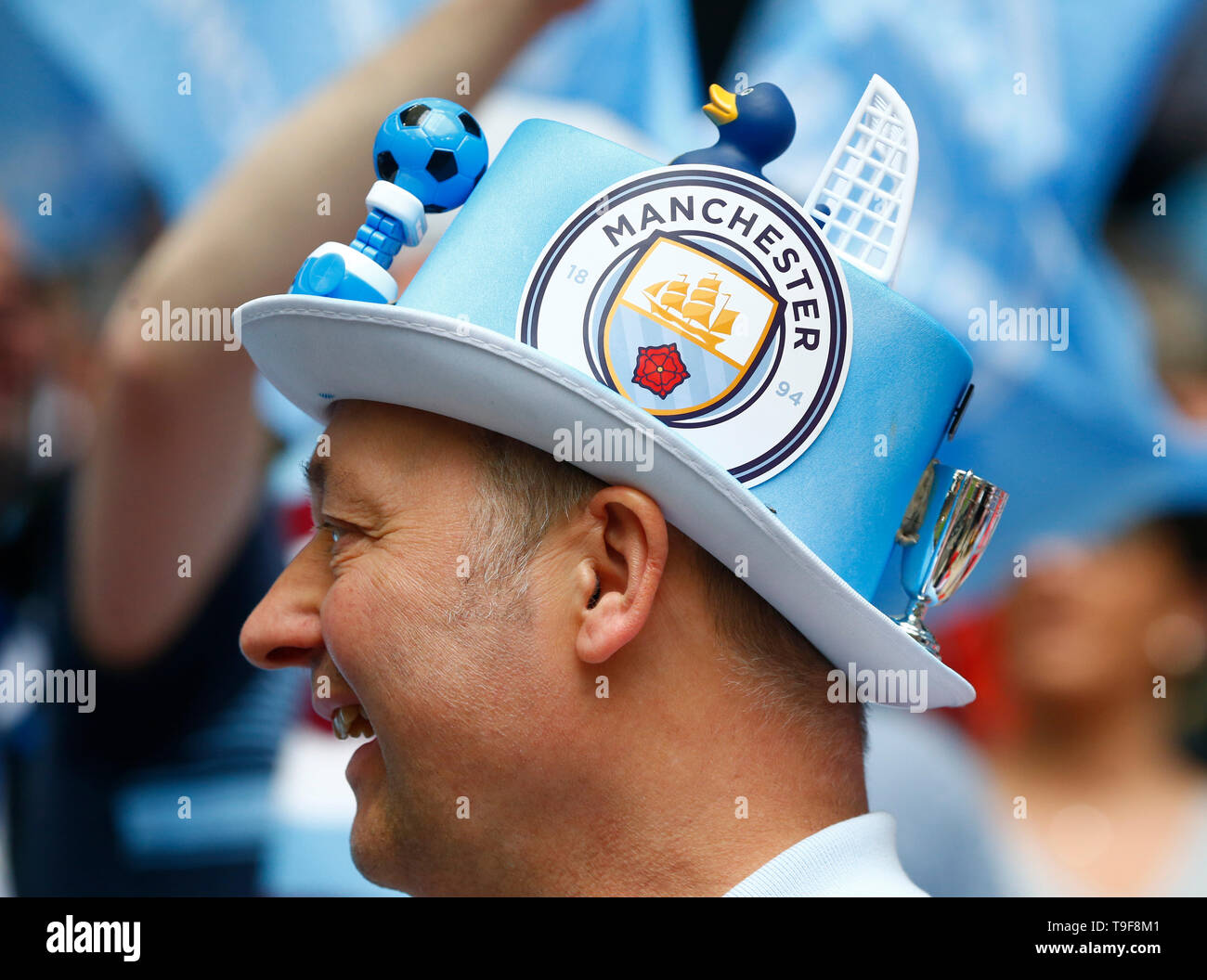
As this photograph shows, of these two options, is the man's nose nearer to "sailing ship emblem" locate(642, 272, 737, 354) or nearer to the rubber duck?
"sailing ship emblem" locate(642, 272, 737, 354)

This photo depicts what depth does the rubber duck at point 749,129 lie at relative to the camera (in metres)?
1.59

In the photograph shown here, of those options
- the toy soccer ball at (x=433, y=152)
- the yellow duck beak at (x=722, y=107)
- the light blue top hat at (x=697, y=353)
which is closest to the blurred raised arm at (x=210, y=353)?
the toy soccer ball at (x=433, y=152)

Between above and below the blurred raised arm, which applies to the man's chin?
below

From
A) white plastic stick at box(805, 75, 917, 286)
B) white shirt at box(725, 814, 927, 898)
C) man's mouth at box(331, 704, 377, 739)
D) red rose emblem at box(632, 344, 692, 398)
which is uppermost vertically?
white plastic stick at box(805, 75, 917, 286)

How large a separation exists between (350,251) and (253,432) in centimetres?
159

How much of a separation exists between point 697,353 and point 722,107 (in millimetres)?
387

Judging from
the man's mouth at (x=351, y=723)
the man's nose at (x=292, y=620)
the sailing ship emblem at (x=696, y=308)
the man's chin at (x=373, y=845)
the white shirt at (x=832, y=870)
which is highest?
the sailing ship emblem at (x=696, y=308)

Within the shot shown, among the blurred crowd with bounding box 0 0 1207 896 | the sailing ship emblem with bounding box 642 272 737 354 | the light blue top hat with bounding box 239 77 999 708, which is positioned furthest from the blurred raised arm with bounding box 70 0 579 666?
the sailing ship emblem with bounding box 642 272 737 354

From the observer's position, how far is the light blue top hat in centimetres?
145

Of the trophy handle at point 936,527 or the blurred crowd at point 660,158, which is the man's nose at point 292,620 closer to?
the trophy handle at point 936,527

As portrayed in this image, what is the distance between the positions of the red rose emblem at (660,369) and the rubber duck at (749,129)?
0.30m

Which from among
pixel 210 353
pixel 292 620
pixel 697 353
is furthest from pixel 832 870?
pixel 210 353

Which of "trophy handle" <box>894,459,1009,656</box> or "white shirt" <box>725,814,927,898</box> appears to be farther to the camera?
"trophy handle" <box>894,459,1009,656</box>

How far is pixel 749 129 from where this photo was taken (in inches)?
62.9
